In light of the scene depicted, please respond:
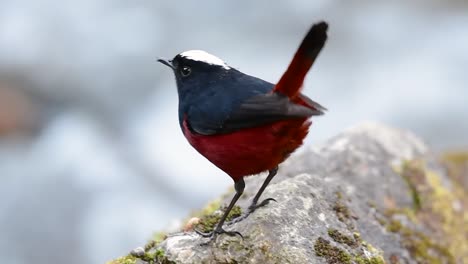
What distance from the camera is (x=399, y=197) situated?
4863mm

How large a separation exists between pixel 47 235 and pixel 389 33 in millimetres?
8943

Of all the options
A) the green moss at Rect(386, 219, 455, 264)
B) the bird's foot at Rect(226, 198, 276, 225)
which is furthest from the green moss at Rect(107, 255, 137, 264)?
the green moss at Rect(386, 219, 455, 264)

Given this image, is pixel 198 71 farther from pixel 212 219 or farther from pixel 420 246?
pixel 420 246

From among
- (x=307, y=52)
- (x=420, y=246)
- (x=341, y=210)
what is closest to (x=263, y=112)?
(x=307, y=52)

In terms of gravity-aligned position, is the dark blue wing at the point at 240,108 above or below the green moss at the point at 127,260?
above

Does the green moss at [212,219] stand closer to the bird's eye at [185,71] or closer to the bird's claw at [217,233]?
the bird's claw at [217,233]

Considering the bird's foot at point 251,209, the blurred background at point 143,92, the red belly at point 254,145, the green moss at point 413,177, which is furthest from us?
the blurred background at point 143,92

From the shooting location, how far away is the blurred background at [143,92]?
1112 centimetres

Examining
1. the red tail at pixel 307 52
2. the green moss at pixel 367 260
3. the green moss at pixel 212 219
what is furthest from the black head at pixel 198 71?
the green moss at pixel 367 260

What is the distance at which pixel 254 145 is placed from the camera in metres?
3.37

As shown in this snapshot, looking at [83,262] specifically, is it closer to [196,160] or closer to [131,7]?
[196,160]

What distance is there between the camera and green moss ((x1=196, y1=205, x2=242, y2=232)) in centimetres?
380

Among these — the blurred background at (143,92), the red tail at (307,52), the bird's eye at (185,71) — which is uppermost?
the red tail at (307,52)

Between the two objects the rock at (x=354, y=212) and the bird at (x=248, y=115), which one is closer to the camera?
the bird at (x=248, y=115)
